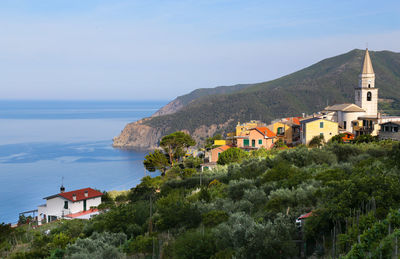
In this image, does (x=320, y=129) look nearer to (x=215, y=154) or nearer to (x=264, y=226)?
(x=215, y=154)

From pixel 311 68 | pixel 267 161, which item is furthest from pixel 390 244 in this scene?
pixel 311 68

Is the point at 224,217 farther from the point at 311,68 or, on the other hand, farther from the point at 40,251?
the point at 311,68

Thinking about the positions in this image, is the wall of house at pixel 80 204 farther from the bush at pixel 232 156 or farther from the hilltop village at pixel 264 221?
the bush at pixel 232 156

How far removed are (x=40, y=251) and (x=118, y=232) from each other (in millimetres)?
2612

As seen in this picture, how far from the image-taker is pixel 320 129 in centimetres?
3325

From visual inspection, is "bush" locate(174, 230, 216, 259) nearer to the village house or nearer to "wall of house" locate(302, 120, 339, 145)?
the village house

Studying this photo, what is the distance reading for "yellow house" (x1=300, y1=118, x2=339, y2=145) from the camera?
33.2 m

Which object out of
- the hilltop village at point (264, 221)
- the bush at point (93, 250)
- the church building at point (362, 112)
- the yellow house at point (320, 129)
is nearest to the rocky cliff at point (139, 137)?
the church building at point (362, 112)

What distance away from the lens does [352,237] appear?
8.28 m

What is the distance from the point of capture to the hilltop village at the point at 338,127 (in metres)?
32.6

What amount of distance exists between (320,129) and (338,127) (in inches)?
95.1

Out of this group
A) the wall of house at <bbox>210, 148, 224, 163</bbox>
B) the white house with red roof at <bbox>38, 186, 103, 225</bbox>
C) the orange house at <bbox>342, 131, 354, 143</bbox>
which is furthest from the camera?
the wall of house at <bbox>210, 148, 224, 163</bbox>

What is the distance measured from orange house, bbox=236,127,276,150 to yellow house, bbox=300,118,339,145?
383 cm

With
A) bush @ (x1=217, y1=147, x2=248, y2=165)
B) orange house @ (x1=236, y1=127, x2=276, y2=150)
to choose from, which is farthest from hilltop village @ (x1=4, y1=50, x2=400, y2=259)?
orange house @ (x1=236, y1=127, x2=276, y2=150)
